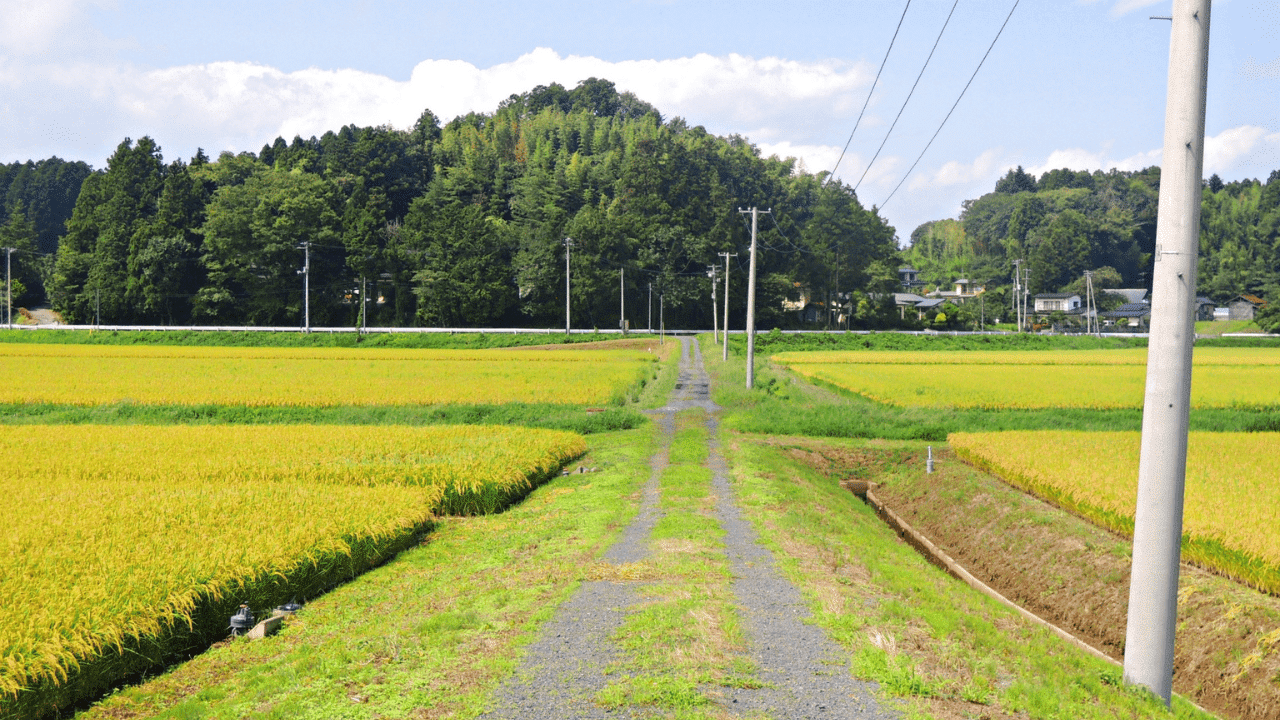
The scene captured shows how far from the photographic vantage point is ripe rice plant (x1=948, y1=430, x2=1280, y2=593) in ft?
36.0

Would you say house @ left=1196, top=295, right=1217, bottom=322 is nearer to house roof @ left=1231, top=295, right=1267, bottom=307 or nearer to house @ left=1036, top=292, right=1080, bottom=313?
house roof @ left=1231, top=295, right=1267, bottom=307

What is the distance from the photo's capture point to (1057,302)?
12638cm

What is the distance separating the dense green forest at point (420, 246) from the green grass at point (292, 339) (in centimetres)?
1681

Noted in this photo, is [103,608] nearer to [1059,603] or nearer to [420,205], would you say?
[1059,603]

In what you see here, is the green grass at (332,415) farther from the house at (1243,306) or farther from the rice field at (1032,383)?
the house at (1243,306)

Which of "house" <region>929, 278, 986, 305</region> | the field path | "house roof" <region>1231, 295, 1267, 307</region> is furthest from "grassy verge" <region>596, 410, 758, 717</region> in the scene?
"house" <region>929, 278, 986, 305</region>

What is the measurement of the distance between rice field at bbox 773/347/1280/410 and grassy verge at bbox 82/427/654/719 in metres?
22.1

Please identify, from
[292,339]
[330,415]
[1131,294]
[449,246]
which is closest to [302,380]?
[330,415]

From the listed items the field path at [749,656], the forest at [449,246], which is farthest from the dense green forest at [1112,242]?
the field path at [749,656]

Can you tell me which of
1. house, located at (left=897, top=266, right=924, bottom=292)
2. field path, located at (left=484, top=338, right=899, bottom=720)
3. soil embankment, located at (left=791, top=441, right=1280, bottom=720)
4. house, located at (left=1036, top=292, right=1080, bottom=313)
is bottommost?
soil embankment, located at (left=791, top=441, right=1280, bottom=720)

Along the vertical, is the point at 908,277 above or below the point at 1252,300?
above

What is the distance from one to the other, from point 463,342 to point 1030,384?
2047 inches

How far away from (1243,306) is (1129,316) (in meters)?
12.8

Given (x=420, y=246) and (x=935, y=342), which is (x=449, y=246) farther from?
(x=935, y=342)
